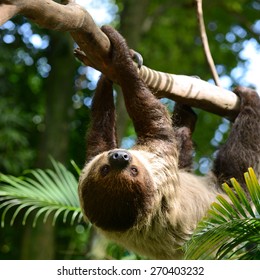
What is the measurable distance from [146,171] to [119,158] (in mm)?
350

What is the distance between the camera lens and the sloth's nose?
4707 mm

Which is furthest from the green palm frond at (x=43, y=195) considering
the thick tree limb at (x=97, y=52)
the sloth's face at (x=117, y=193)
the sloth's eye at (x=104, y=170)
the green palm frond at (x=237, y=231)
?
the green palm frond at (x=237, y=231)

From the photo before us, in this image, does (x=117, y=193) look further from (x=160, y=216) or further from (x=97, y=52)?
(x=97, y=52)

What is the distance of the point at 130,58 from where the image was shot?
4.99 m

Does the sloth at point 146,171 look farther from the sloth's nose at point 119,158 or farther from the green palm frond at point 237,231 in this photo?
the green palm frond at point 237,231

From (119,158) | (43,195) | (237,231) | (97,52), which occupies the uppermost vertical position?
(97,52)

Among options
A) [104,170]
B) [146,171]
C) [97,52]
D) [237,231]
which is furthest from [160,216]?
[237,231]

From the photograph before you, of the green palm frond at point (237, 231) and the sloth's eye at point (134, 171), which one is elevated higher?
the green palm frond at point (237, 231)

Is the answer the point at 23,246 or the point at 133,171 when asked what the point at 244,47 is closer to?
the point at 23,246

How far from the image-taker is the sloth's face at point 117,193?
4.70 meters

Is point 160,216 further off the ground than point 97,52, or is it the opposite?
point 97,52

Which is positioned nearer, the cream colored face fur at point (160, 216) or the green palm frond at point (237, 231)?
the green palm frond at point (237, 231)

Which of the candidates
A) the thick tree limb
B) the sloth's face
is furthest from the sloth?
the thick tree limb

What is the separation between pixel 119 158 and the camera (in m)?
4.71
